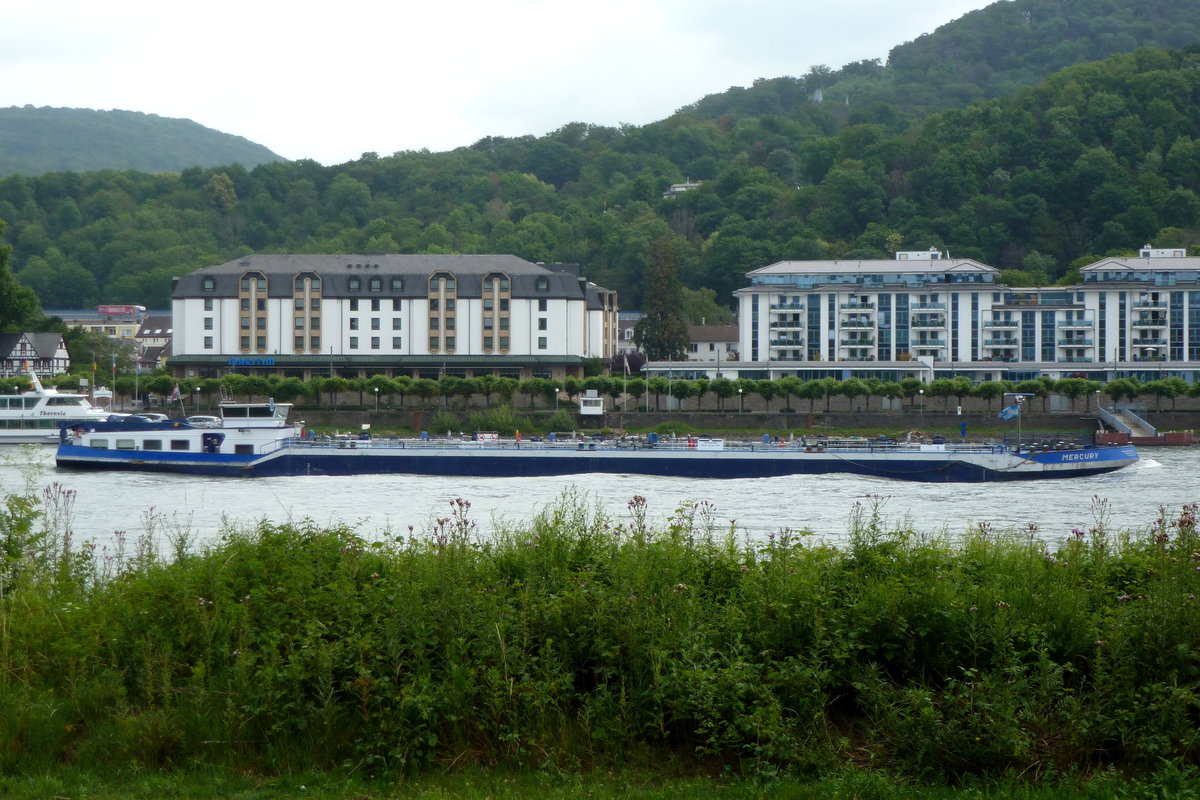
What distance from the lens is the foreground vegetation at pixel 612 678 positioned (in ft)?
29.6

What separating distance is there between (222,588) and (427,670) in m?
2.22

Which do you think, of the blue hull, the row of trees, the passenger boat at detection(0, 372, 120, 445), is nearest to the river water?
the blue hull

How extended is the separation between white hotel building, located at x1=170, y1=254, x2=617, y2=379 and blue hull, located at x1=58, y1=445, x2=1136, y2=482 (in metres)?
32.7

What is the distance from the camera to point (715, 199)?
447 feet

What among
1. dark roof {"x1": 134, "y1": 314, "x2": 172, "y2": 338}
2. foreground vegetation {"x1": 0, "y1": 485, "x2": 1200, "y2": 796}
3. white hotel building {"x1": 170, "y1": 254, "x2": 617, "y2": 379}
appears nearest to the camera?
foreground vegetation {"x1": 0, "y1": 485, "x2": 1200, "y2": 796}

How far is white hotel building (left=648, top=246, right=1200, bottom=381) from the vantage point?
80625 mm

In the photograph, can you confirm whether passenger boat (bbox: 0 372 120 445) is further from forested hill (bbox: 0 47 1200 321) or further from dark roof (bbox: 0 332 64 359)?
forested hill (bbox: 0 47 1200 321)

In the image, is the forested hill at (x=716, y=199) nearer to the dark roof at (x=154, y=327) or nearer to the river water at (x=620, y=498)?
the dark roof at (x=154, y=327)

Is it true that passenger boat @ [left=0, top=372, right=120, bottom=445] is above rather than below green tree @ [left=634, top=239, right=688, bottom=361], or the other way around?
below

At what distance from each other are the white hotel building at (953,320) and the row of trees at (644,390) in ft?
21.3

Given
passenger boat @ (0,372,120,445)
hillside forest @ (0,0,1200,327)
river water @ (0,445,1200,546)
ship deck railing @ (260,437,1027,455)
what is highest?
hillside forest @ (0,0,1200,327)

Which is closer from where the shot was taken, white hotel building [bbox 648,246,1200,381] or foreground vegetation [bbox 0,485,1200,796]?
foreground vegetation [bbox 0,485,1200,796]

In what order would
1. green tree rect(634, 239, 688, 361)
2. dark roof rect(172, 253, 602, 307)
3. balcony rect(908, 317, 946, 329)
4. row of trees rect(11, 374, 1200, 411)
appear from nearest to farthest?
1. row of trees rect(11, 374, 1200, 411)
2. dark roof rect(172, 253, 602, 307)
3. balcony rect(908, 317, 946, 329)
4. green tree rect(634, 239, 688, 361)

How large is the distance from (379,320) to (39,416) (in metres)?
26.9
